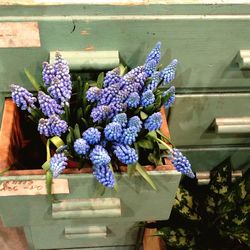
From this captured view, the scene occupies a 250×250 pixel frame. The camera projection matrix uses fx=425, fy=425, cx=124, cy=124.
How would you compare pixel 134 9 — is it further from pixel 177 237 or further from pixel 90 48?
pixel 177 237

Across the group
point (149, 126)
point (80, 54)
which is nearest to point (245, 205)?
point (149, 126)

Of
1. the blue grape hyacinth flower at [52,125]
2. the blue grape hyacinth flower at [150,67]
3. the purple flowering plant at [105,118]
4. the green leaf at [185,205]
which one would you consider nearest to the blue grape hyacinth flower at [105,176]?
the purple flowering plant at [105,118]

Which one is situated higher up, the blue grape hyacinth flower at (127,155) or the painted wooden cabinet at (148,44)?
the painted wooden cabinet at (148,44)

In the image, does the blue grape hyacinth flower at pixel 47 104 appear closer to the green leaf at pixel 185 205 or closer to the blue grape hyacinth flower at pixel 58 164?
the blue grape hyacinth flower at pixel 58 164

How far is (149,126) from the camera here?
Answer: 812 mm

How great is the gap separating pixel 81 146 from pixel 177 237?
1.70 feet

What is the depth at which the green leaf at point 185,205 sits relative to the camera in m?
1.18

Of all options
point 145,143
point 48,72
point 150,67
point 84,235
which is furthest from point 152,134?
point 84,235

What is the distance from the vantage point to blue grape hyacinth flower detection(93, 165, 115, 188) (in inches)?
30.8

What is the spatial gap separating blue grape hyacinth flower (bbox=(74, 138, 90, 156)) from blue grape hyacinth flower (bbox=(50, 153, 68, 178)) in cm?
3

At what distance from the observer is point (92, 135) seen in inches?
30.6

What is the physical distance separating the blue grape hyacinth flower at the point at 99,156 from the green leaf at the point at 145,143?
0.08 m

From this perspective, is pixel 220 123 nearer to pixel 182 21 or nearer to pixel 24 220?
pixel 182 21

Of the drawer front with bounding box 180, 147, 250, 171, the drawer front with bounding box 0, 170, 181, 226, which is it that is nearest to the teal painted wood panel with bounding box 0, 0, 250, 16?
the drawer front with bounding box 0, 170, 181, 226
